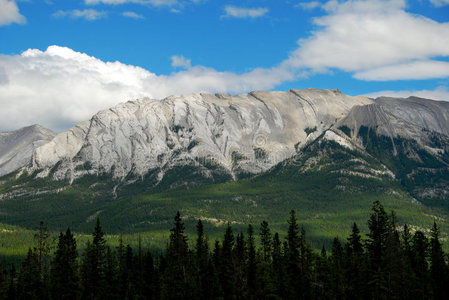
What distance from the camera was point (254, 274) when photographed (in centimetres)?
11319

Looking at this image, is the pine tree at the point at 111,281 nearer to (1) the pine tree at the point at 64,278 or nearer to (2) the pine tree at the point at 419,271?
(1) the pine tree at the point at 64,278

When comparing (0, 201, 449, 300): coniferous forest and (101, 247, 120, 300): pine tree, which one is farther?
(101, 247, 120, 300): pine tree

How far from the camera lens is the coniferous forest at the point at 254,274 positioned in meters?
110

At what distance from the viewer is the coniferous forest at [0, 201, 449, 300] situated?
10950 centimetres

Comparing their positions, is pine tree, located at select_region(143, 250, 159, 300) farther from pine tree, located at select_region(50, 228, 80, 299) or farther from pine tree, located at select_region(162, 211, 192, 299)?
pine tree, located at select_region(50, 228, 80, 299)

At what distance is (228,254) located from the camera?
12344cm

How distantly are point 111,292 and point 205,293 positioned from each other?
19053 mm

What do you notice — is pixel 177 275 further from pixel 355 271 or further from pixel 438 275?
pixel 438 275

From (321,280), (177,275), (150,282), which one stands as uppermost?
(177,275)

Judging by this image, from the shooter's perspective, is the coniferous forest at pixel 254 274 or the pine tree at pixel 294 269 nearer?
the coniferous forest at pixel 254 274

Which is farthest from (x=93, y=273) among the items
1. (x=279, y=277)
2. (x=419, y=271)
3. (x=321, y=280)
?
(x=419, y=271)

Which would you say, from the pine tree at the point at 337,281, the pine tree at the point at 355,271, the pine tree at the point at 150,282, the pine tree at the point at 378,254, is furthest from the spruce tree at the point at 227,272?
the pine tree at the point at 378,254

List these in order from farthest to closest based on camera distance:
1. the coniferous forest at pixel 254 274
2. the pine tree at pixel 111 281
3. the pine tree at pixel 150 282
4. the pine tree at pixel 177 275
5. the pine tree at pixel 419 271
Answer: the pine tree at pixel 150 282 → the pine tree at pixel 111 281 → the pine tree at pixel 419 271 → the pine tree at pixel 177 275 → the coniferous forest at pixel 254 274

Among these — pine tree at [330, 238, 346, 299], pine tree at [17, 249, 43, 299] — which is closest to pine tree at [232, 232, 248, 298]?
pine tree at [330, 238, 346, 299]
